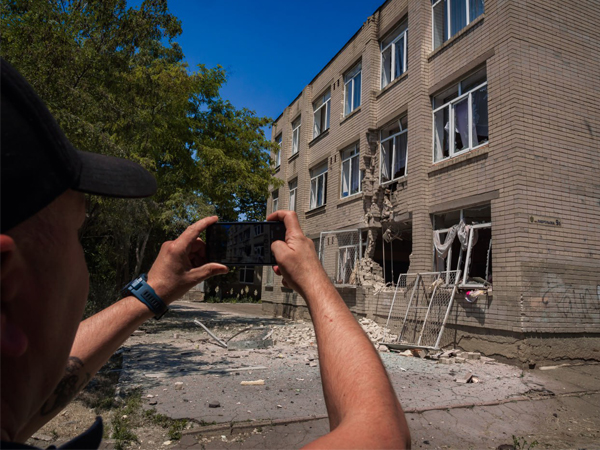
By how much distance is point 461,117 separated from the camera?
10641mm

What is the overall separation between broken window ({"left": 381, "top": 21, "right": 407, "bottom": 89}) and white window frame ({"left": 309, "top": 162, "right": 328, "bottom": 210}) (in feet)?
15.6

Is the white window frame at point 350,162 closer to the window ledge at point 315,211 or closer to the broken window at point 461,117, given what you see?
the window ledge at point 315,211

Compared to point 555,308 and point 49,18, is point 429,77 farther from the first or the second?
point 49,18

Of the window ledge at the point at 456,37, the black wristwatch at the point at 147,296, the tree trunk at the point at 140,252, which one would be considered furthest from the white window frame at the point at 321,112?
the black wristwatch at the point at 147,296

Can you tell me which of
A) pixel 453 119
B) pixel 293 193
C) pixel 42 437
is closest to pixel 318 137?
pixel 293 193

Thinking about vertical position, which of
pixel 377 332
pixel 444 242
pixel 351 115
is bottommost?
pixel 377 332

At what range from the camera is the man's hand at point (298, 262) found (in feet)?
4.28

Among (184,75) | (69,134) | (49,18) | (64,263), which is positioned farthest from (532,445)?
(184,75)

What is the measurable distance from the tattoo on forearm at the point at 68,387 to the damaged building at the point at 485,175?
846 centimetres

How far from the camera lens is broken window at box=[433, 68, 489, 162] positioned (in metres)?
10.0

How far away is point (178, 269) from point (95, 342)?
377 millimetres

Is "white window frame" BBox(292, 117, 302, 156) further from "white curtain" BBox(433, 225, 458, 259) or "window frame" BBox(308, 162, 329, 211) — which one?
"white curtain" BBox(433, 225, 458, 259)

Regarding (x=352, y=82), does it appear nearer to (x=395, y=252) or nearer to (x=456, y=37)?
(x=456, y=37)

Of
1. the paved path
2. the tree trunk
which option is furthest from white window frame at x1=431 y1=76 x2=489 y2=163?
the tree trunk
